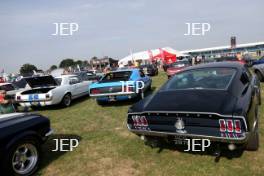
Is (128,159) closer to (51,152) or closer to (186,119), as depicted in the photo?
(186,119)

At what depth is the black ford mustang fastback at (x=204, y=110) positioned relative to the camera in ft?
10.9

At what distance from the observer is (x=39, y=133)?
420cm

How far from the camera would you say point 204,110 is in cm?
345

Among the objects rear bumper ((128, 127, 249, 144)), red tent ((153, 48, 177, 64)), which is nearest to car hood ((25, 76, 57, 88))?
rear bumper ((128, 127, 249, 144))

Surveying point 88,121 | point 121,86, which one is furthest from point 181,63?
point 88,121

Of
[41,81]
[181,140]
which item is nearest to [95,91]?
[41,81]

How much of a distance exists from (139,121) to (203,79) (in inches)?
58.7

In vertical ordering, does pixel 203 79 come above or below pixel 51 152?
above

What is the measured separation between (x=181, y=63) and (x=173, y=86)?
12.9 m

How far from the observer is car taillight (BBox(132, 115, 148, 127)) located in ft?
13.2

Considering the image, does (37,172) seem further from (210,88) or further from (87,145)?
(210,88)

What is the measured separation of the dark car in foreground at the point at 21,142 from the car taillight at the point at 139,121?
63.6 inches

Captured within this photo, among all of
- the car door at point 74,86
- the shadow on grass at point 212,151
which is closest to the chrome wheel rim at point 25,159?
the shadow on grass at point 212,151

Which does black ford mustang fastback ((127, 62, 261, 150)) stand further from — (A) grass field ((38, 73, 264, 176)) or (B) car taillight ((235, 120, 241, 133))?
(A) grass field ((38, 73, 264, 176))
